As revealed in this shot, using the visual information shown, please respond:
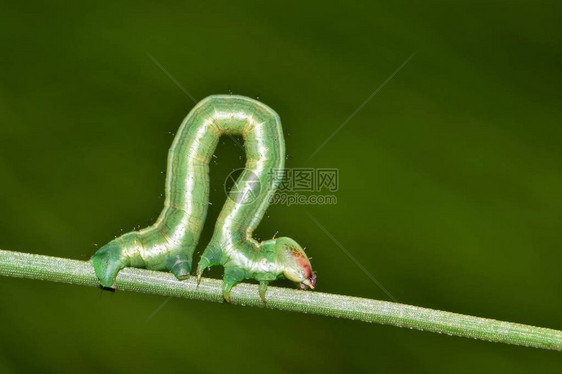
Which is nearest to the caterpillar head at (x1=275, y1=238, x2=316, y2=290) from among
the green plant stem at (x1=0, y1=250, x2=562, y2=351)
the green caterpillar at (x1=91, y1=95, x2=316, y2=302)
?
the green caterpillar at (x1=91, y1=95, x2=316, y2=302)

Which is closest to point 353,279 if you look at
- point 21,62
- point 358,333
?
point 358,333

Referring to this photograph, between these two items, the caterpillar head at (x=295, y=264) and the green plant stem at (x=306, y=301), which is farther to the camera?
the caterpillar head at (x=295, y=264)

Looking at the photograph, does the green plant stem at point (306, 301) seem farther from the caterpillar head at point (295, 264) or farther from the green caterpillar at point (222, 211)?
the caterpillar head at point (295, 264)

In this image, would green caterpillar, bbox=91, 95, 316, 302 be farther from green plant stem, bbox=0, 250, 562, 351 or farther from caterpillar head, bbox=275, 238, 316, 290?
green plant stem, bbox=0, 250, 562, 351

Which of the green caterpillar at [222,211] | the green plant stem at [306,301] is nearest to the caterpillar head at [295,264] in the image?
the green caterpillar at [222,211]

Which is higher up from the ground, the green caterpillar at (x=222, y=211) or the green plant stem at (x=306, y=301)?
the green caterpillar at (x=222, y=211)

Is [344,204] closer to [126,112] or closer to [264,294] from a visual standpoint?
[126,112]
